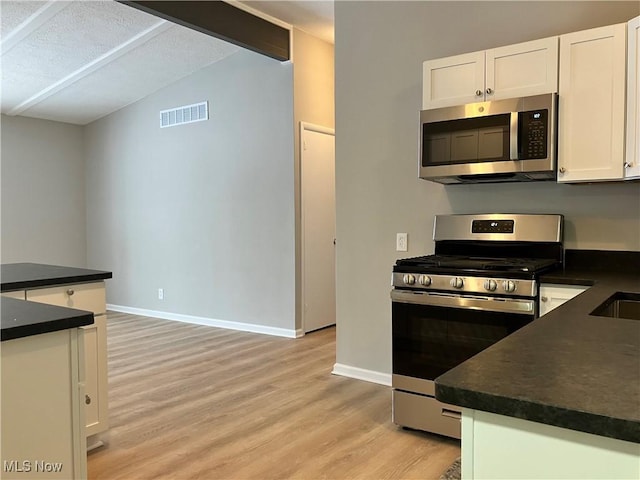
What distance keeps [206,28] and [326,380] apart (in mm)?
2936

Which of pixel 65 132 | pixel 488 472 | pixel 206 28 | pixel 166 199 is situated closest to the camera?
pixel 488 472

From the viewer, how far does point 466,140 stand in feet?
9.29

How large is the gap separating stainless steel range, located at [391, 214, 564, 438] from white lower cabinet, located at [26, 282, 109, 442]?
1.53m

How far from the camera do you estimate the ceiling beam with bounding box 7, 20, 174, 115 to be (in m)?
4.66

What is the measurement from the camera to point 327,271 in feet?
18.3

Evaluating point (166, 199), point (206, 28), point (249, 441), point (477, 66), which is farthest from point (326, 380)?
point (166, 199)

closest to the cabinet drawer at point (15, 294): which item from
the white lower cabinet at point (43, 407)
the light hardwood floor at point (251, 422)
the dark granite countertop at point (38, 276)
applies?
the dark granite countertop at point (38, 276)

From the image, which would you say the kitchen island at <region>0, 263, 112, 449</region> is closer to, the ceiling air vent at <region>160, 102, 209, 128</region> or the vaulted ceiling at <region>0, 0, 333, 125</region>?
the vaulted ceiling at <region>0, 0, 333, 125</region>

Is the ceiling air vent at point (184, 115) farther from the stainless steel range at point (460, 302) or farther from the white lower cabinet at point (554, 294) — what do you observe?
the white lower cabinet at point (554, 294)

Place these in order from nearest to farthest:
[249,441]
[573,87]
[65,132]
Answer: [573,87]
[249,441]
[65,132]

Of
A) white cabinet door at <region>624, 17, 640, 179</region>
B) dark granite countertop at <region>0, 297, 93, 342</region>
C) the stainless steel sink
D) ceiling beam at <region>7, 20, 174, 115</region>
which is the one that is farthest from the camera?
ceiling beam at <region>7, 20, 174, 115</region>

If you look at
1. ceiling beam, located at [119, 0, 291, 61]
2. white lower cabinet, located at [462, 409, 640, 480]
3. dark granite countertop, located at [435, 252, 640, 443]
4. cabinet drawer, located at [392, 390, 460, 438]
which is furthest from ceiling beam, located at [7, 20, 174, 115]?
white lower cabinet, located at [462, 409, 640, 480]

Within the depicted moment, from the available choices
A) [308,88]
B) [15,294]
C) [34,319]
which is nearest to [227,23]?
[308,88]

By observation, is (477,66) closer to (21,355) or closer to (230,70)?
(21,355)
